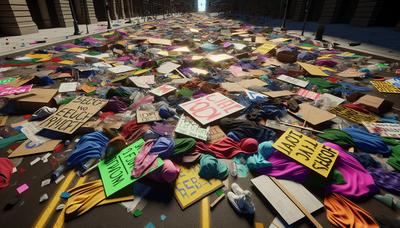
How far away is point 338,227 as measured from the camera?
1.84 meters

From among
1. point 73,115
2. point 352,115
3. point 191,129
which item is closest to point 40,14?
point 73,115

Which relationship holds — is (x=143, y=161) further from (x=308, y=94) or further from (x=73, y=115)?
(x=308, y=94)

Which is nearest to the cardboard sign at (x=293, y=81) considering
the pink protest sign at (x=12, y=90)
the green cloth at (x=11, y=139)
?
the green cloth at (x=11, y=139)

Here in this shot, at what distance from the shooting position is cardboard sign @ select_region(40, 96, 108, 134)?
10.1ft

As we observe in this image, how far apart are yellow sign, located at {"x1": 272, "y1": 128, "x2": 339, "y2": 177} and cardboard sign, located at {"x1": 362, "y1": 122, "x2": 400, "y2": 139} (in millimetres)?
1368

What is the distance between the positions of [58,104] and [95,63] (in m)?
3.09

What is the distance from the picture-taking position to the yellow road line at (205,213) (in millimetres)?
1864

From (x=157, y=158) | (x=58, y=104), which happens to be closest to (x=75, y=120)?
(x=58, y=104)

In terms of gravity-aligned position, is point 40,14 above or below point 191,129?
above

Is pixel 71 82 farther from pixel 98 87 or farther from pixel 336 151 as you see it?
pixel 336 151

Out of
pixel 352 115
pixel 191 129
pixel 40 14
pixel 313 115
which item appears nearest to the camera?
pixel 191 129

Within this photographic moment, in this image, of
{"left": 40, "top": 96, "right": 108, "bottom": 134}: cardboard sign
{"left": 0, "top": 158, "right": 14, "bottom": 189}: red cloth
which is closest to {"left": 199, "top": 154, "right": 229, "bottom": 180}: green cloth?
{"left": 40, "top": 96, "right": 108, "bottom": 134}: cardboard sign

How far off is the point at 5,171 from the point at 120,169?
140cm

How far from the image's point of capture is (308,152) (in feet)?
8.02
